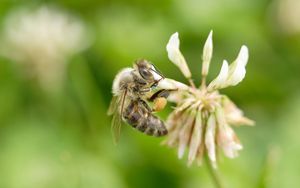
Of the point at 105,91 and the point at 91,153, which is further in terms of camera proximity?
the point at 105,91

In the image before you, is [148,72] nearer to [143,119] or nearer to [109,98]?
[143,119]

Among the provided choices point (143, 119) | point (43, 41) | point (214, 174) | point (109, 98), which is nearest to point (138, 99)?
point (143, 119)

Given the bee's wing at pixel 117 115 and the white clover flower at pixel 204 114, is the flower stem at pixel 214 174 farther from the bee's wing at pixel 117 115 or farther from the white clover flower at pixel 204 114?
the bee's wing at pixel 117 115

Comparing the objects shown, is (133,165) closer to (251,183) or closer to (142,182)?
(142,182)

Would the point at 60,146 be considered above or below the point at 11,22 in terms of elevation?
below

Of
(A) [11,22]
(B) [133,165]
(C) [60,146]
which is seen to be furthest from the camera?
(A) [11,22]

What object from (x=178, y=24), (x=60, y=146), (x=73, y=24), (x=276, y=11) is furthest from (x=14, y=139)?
(x=276, y=11)

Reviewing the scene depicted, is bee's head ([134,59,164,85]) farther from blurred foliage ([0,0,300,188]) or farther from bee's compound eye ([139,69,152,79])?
blurred foliage ([0,0,300,188])
